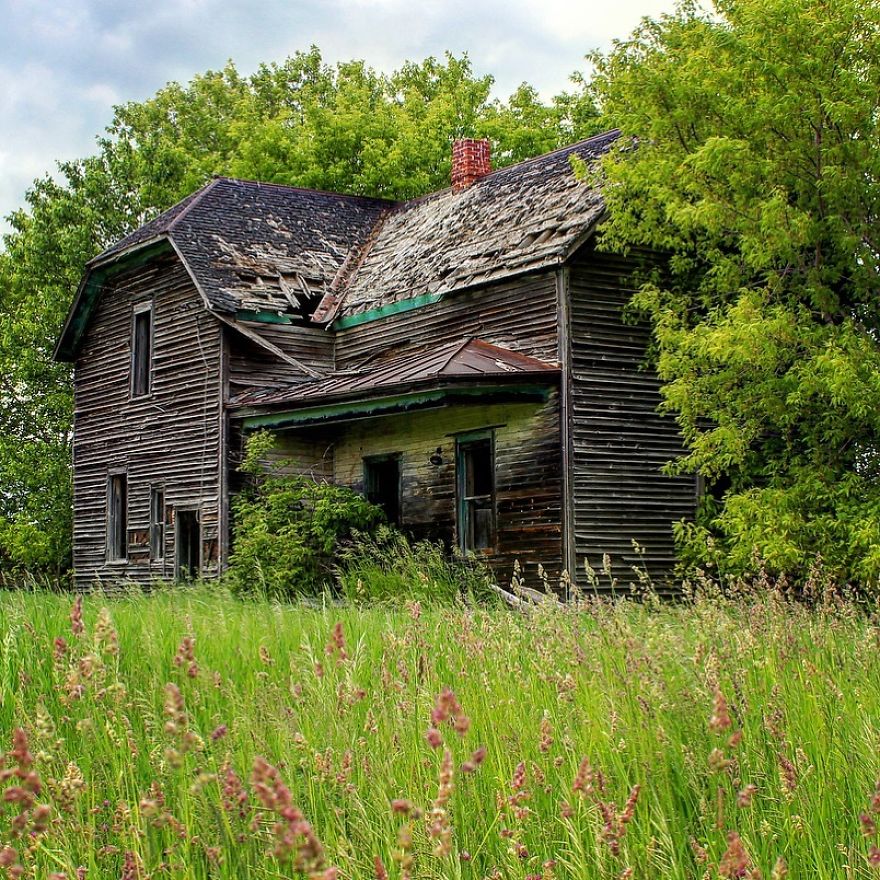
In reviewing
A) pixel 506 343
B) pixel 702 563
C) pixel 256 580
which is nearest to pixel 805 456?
pixel 702 563

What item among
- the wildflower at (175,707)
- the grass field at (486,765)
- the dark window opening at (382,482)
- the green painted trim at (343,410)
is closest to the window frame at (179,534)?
the green painted trim at (343,410)

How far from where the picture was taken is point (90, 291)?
25.0 m

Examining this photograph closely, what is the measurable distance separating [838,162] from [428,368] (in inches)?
234

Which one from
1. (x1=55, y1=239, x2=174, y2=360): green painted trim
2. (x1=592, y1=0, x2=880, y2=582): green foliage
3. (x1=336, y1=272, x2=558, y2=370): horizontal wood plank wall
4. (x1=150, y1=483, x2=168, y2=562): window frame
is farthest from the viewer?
(x1=55, y1=239, x2=174, y2=360): green painted trim

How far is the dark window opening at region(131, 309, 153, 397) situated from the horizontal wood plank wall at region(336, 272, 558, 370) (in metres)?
4.89

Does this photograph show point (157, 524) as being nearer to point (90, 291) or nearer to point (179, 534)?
point (179, 534)

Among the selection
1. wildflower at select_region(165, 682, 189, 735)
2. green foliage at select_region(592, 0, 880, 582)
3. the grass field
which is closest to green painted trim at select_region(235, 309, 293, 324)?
green foliage at select_region(592, 0, 880, 582)

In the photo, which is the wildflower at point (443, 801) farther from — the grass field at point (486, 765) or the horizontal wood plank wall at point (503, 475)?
the horizontal wood plank wall at point (503, 475)

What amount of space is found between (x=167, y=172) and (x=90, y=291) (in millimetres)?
8070

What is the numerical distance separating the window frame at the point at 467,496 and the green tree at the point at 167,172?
13971mm

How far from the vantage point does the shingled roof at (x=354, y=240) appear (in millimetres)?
18625

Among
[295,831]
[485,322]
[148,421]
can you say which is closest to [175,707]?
[295,831]

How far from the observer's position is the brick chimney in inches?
941

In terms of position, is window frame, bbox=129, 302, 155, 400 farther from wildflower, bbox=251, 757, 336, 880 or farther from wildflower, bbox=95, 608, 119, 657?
wildflower, bbox=251, 757, 336, 880
